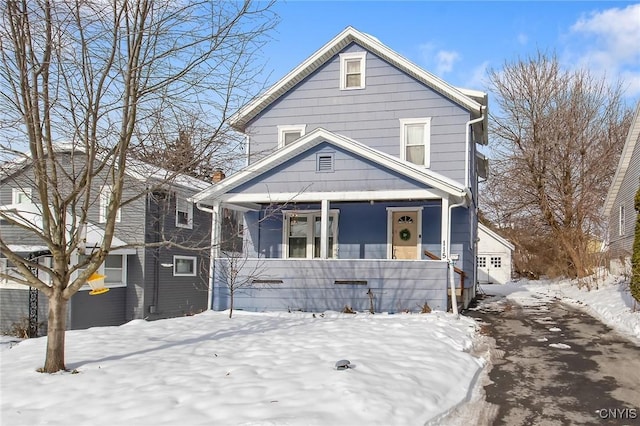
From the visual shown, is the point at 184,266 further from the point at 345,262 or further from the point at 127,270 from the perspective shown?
the point at 345,262

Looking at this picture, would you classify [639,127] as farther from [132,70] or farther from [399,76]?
[132,70]

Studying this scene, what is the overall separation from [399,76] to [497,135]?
18.1 m

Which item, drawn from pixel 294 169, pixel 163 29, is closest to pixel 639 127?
pixel 294 169

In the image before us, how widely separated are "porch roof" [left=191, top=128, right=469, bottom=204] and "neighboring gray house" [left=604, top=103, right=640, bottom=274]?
11.0m

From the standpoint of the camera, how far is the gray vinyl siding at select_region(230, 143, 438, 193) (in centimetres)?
1239

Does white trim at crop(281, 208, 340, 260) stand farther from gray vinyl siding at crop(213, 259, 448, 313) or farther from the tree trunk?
the tree trunk

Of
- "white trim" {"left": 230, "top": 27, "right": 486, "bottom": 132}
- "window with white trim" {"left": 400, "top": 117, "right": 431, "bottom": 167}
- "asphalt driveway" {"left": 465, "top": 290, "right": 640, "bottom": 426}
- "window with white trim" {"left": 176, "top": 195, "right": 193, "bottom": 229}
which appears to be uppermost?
"white trim" {"left": 230, "top": 27, "right": 486, "bottom": 132}

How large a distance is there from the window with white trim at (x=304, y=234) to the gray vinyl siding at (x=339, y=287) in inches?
96.6

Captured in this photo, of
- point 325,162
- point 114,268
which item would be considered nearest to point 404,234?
point 325,162

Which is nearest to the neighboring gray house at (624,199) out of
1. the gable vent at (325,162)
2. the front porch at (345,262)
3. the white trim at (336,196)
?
the front porch at (345,262)

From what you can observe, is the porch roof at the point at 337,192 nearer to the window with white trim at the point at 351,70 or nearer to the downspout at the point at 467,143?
the downspout at the point at 467,143

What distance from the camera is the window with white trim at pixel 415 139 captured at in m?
14.7

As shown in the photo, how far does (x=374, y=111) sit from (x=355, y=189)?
12.0 feet

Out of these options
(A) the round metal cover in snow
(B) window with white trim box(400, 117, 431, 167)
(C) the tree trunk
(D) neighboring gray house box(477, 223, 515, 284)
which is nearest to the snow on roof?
(D) neighboring gray house box(477, 223, 515, 284)
